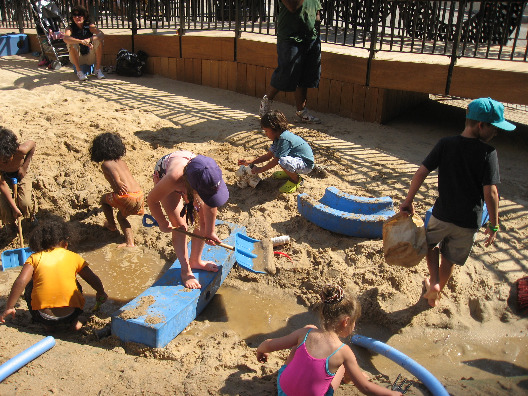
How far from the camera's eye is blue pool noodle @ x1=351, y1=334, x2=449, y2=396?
Result: 308 cm

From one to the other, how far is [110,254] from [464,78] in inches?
184

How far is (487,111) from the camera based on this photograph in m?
3.16

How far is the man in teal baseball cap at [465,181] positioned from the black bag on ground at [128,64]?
22.2 ft

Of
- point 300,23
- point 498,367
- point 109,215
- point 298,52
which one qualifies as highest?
point 300,23

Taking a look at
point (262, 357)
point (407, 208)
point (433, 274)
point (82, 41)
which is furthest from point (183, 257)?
point (82, 41)

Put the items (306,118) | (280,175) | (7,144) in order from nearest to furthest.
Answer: (7,144) → (280,175) → (306,118)

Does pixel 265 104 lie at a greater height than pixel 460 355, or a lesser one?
greater

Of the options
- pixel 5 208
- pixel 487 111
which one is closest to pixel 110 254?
pixel 5 208

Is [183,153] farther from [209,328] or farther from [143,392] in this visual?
[143,392]

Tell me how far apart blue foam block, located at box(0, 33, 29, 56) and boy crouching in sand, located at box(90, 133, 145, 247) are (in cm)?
705

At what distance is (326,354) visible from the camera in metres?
2.69

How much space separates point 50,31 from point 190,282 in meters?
7.46

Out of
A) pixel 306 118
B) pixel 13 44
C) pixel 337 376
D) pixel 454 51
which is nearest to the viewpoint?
pixel 337 376

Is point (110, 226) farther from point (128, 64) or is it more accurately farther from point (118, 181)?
point (128, 64)
